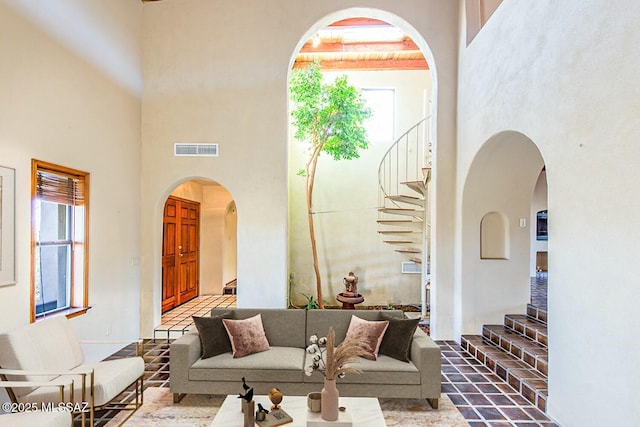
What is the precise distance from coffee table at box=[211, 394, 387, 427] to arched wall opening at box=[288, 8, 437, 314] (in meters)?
4.61

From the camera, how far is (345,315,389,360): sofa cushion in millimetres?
3332

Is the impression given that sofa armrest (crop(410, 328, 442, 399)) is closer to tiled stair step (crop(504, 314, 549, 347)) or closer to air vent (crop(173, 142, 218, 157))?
tiled stair step (crop(504, 314, 549, 347))

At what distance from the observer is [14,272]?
3.06 metres

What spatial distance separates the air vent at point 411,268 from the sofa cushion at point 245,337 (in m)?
4.29

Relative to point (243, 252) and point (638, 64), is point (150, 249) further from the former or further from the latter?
point (638, 64)

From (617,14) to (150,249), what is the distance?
549 centimetres

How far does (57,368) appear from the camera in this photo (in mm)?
2932

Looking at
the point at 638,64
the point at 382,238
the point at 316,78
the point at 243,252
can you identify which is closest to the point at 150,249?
the point at 243,252

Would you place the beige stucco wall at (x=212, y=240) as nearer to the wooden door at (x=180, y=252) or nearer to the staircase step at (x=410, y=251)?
the wooden door at (x=180, y=252)

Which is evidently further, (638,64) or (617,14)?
(617,14)

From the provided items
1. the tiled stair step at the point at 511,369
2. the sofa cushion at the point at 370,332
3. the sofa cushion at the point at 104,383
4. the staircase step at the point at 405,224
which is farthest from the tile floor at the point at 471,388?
the staircase step at the point at 405,224

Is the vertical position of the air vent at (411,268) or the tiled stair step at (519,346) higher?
the air vent at (411,268)

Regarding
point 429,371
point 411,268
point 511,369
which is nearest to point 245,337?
point 429,371

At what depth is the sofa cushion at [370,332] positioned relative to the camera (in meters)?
3.33
